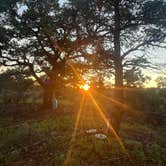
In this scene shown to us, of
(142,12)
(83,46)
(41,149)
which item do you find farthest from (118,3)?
(41,149)

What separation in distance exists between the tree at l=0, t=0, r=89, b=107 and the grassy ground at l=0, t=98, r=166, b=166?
4.43 m

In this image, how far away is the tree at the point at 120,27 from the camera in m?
12.8

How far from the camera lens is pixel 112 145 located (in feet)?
41.5

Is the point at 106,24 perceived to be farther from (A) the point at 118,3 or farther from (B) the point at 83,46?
(B) the point at 83,46

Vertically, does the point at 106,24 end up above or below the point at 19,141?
above

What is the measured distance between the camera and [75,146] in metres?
12.6

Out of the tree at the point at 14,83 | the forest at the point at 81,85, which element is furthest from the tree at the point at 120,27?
the tree at the point at 14,83

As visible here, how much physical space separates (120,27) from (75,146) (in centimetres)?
503

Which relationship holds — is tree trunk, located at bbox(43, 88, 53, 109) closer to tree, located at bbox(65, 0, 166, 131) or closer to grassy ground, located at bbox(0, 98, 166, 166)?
grassy ground, located at bbox(0, 98, 166, 166)

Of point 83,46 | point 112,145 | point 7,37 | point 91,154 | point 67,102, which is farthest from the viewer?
point 67,102

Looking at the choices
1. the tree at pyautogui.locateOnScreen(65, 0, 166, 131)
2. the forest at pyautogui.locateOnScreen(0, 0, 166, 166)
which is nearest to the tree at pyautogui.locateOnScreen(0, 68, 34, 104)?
the forest at pyautogui.locateOnScreen(0, 0, 166, 166)

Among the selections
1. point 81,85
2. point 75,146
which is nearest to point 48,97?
point 81,85

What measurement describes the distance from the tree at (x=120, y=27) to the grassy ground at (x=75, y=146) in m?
1.50

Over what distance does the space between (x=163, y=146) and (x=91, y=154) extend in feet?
11.9
